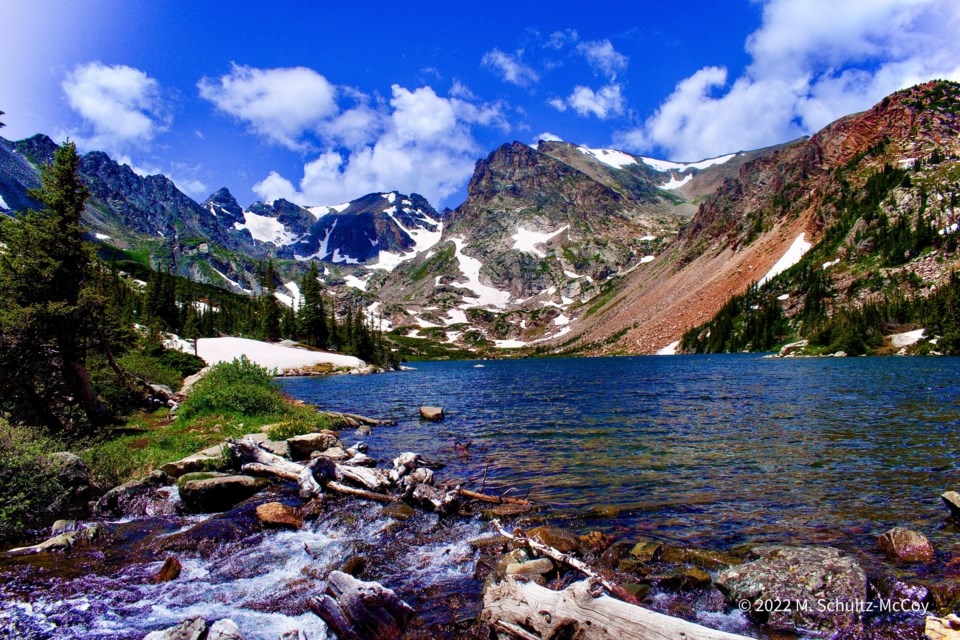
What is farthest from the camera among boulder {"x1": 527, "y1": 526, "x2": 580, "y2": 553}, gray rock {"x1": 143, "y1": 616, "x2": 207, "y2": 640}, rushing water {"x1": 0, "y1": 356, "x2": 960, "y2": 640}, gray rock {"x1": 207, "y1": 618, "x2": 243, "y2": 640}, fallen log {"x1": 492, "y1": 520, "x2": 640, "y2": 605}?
boulder {"x1": 527, "y1": 526, "x2": 580, "y2": 553}

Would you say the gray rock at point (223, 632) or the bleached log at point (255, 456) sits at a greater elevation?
the gray rock at point (223, 632)

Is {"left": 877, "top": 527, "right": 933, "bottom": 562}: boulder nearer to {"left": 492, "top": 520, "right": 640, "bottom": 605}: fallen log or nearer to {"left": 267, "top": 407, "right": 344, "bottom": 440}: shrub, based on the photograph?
{"left": 492, "top": 520, "right": 640, "bottom": 605}: fallen log

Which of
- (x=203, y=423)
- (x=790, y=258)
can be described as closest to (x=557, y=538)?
(x=203, y=423)

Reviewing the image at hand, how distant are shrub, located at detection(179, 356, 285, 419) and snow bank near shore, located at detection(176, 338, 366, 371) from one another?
50.6 metres

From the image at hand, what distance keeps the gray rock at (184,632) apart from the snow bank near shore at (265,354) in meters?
80.3

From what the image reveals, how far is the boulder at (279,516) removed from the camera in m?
13.0

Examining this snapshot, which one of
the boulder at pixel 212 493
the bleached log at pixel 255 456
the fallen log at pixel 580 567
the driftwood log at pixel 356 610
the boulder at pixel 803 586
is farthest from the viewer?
the bleached log at pixel 255 456

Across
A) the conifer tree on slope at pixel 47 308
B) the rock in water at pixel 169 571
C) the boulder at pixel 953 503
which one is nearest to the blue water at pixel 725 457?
the boulder at pixel 953 503

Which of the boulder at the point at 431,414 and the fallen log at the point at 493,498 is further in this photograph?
the boulder at the point at 431,414

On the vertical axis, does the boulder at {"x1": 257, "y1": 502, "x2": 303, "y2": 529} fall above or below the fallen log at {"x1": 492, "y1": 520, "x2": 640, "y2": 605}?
below

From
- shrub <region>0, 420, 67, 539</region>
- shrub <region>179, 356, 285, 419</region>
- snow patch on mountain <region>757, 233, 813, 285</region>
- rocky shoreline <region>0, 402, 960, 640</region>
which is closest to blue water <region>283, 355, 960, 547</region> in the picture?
rocky shoreline <region>0, 402, 960, 640</region>

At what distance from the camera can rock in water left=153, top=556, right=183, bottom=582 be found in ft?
31.7

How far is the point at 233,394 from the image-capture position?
28.8 metres

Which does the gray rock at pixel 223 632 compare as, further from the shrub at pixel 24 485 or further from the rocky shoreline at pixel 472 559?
the shrub at pixel 24 485
